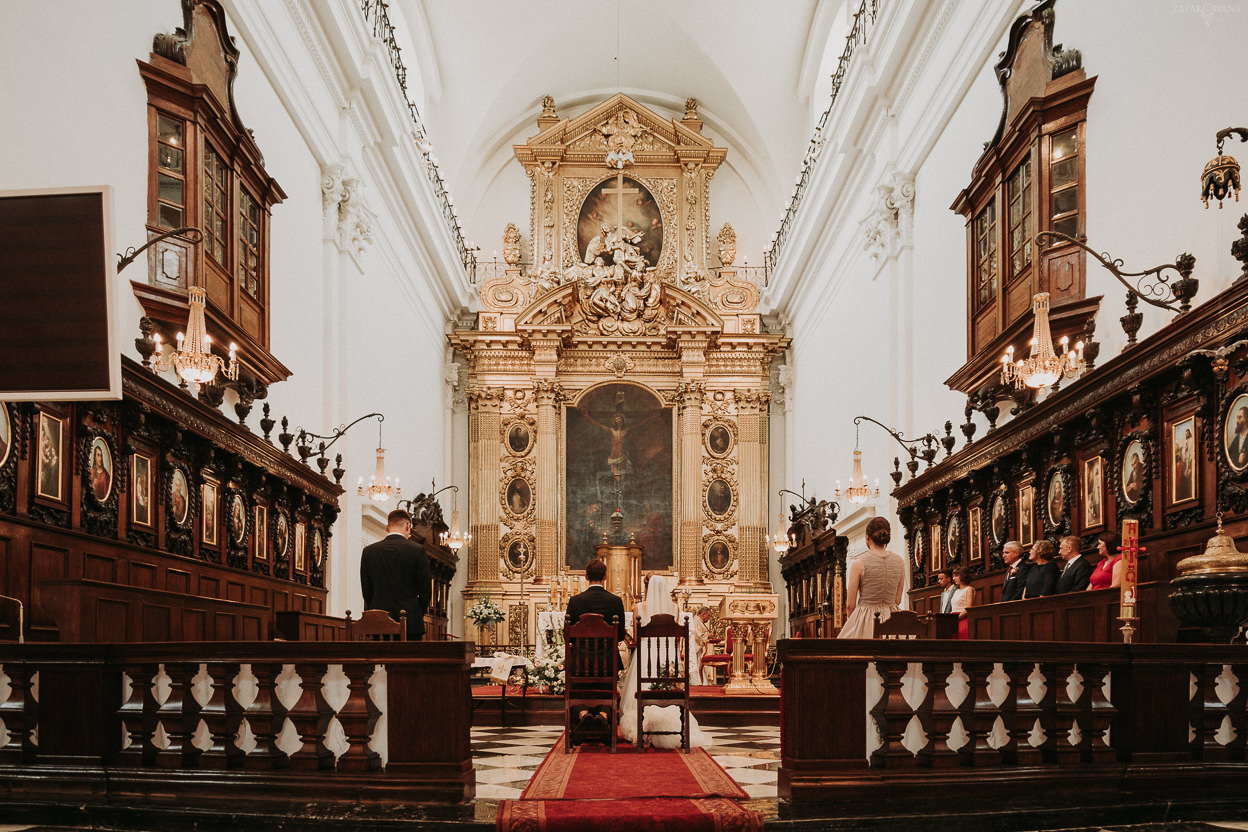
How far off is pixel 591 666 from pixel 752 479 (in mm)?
16659

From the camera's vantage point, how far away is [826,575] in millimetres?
18656

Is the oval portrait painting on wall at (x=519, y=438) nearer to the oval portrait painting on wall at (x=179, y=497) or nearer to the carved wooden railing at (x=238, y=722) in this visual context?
the oval portrait painting on wall at (x=179, y=497)

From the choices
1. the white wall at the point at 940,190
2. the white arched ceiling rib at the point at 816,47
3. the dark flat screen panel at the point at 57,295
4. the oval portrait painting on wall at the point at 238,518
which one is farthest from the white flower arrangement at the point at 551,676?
the white arched ceiling rib at the point at 816,47

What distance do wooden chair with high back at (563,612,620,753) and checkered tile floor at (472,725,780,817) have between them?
48 cm

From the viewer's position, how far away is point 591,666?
319 inches

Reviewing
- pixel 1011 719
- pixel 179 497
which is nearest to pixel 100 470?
pixel 179 497

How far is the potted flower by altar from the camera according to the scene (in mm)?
21594

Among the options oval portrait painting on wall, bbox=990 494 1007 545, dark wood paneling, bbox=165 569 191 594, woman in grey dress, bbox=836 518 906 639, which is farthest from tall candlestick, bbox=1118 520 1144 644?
dark wood paneling, bbox=165 569 191 594

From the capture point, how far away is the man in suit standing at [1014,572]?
31.2 ft

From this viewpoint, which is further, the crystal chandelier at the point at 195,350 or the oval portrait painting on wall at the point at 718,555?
the oval portrait painting on wall at the point at 718,555

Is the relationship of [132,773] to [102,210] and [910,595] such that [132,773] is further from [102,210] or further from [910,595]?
[910,595]

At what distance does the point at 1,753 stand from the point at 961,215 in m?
10.7

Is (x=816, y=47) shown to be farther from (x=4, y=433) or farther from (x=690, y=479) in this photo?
(x=4, y=433)

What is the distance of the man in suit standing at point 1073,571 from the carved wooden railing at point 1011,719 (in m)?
2.78
